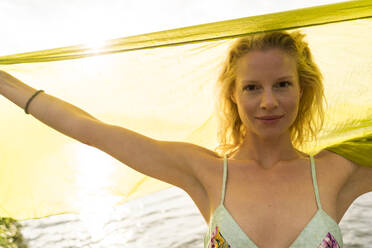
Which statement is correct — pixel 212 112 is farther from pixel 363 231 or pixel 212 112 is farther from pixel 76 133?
pixel 363 231

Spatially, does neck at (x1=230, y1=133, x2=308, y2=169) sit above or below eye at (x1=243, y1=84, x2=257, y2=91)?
below

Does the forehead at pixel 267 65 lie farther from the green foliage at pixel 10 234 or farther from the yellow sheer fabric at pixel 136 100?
the green foliage at pixel 10 234

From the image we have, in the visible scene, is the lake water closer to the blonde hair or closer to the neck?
the blonde hair

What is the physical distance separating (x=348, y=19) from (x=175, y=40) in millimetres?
677

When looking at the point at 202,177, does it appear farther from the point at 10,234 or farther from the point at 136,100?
the point at 10,234

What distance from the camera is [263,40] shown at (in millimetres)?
A: 1546

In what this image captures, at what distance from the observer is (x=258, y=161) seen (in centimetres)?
170

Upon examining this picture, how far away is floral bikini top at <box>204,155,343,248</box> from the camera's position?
1434 mm

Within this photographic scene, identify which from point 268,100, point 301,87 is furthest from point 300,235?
point 301,87

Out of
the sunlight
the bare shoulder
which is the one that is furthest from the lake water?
the bare shoulder

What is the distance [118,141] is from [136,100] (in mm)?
329

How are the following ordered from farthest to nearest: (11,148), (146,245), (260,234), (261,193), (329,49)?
(146,245) < (11,148) < (329,49) < (261,193) < (260,234)

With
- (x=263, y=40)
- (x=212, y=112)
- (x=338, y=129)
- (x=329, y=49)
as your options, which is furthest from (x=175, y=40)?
(x=338, y=129)

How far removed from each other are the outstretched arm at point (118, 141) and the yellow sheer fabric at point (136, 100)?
176 mm
